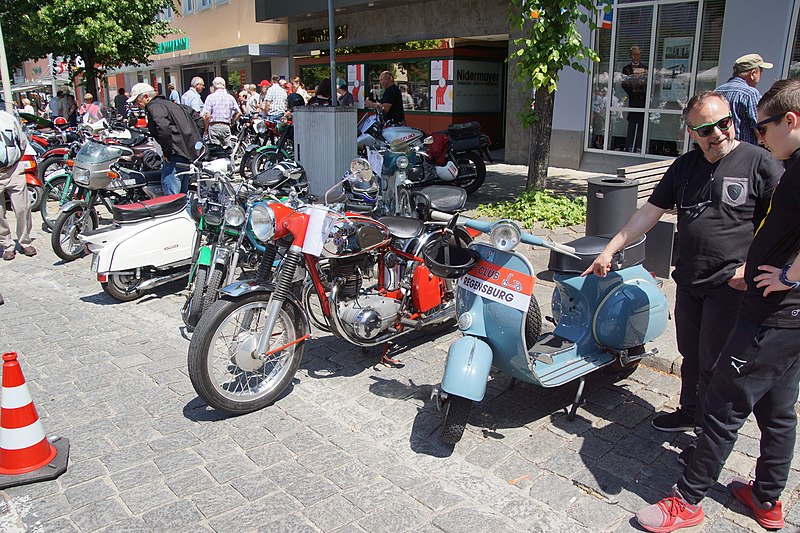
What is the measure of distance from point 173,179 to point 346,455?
211 inches

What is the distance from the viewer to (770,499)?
9.36ft

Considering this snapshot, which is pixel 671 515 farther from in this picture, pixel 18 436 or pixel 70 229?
pixel 70 229

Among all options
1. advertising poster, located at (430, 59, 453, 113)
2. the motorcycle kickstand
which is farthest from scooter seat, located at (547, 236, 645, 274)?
advertising poster, located at (430, 59, 453, 113)

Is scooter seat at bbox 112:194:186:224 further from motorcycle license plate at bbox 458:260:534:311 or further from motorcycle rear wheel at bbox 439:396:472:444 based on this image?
motorcycle rear wheel at bbox 439:396:472:444

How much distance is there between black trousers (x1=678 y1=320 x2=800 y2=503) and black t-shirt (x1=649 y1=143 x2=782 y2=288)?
1.45ft

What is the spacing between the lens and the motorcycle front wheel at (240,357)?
369 cm

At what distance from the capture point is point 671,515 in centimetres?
284

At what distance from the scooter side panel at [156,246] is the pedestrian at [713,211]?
436 centimetres

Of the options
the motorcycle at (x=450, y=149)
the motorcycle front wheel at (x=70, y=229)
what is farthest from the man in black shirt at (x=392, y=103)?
the motorcycle front wheel at (x=70, y=229)

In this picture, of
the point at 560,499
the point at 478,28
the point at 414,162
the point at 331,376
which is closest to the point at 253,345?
the point at 331,376

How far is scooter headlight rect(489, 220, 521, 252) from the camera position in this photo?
10.8 feet

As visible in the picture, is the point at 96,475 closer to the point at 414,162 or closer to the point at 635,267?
the point at 635,267

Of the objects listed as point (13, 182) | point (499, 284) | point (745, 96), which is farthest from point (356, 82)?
point (499, 284)

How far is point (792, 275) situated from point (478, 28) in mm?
13388
